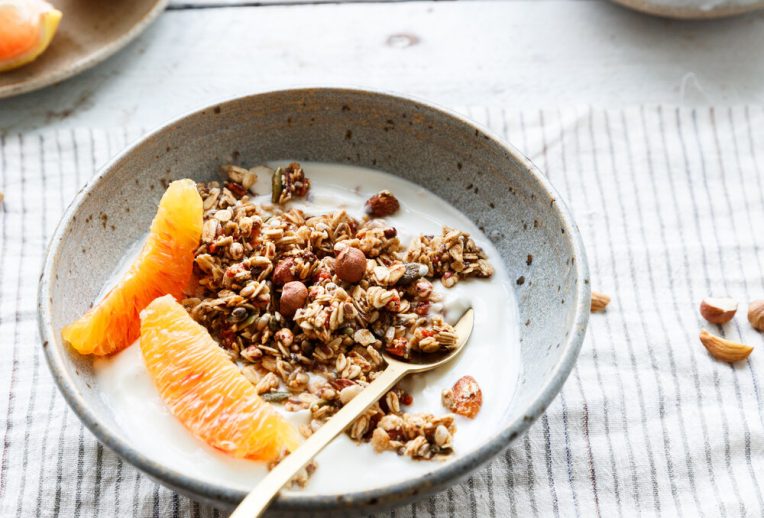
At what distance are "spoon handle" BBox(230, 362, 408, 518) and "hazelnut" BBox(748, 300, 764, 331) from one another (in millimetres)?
657

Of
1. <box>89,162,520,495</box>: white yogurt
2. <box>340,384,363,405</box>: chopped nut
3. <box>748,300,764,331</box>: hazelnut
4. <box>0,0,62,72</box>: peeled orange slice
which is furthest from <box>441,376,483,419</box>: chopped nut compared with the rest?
<box>0,0,62,72</box>: peeled orange slice

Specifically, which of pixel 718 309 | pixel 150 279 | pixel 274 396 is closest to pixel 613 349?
pixel 718 309

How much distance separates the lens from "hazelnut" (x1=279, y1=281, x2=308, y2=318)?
3.96 ft

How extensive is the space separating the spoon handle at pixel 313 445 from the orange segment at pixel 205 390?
0.05 meters

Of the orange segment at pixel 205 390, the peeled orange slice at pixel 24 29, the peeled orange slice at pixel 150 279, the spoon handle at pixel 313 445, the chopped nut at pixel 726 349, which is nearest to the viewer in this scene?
the spoon handle at pixel 313 445

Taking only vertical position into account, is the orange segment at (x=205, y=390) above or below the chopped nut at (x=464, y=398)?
above

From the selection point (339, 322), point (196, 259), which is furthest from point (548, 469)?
point (196, 259)

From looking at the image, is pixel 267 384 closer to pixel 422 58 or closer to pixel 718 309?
pixel 718 309

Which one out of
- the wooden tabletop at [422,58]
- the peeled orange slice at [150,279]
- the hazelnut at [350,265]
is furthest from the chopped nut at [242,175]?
the wooden tabletop at [422,58]

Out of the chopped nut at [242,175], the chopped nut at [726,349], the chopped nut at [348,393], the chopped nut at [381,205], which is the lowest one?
the chopped nut at [726,349]

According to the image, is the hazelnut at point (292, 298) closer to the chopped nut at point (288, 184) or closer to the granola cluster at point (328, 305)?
the granola cluster at point (328, 305)

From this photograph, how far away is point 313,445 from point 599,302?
0.66 metres

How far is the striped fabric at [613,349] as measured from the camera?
123 centimetres

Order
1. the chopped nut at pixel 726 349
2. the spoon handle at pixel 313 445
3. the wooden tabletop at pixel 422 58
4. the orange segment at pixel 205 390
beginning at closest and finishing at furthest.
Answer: the spoon handle at pixel 313 445 → the orange segment at pixel 205 390 → the chopped nut at pixel 726 349 → the wooden tabletop at pixel 422 58
